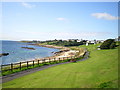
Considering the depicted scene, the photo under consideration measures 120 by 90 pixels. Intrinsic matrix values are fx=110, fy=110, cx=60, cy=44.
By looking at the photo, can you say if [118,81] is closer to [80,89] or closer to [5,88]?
[80,89]

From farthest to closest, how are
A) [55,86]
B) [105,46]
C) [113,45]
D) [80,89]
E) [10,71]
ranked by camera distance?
[105,46], [113,45], [10,71], [55,86], [80,89]

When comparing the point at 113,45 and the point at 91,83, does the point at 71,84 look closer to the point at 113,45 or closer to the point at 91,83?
the point at 91,83

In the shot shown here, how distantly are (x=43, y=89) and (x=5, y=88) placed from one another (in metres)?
4.32

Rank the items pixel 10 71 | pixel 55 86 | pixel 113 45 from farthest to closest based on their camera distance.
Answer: pixel 113 45, pixel 10 71, pixel 55 86

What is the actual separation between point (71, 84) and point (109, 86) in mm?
4033

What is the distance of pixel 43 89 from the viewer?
11305 mm

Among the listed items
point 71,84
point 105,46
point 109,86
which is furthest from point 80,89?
point 105,46

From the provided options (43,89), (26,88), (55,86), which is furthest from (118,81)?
(26,88)

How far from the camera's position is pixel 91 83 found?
1251 cm

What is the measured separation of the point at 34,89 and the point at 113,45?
56686mm

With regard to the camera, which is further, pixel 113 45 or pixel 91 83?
pixel 113 45

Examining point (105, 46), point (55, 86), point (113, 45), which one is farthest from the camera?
point (105, 46)

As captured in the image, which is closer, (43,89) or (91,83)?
(43,89)

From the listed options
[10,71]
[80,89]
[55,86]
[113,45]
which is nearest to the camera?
[80,89]
